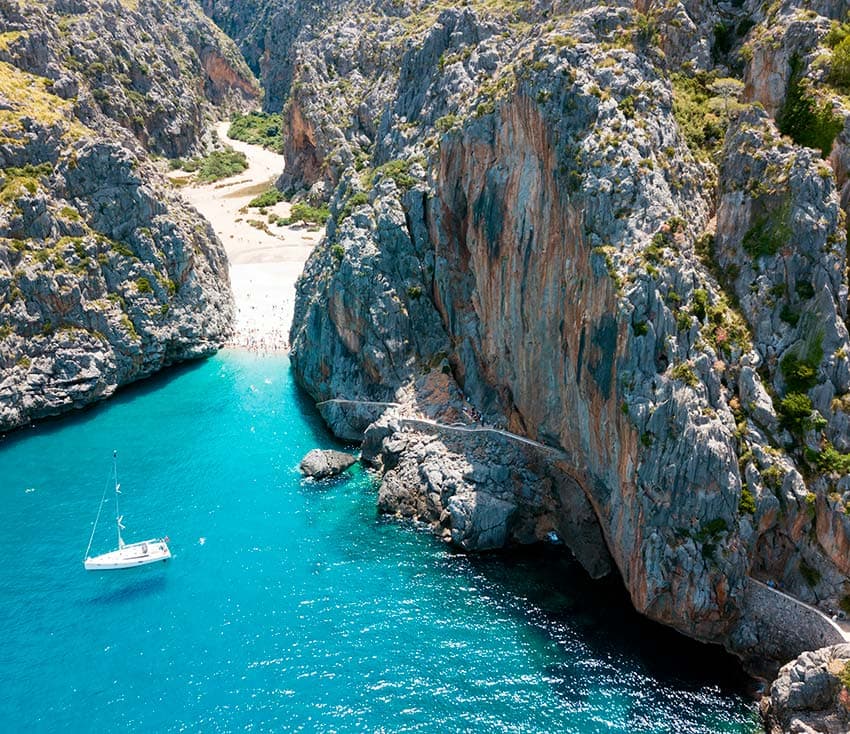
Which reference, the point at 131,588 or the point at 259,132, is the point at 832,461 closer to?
the point at 131,588

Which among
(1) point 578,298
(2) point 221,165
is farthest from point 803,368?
(2) point 221,165

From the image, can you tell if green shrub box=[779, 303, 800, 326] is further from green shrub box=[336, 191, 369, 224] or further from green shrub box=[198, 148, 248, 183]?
green shrub box=[198, 148, 248, 183]

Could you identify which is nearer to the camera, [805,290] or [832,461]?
[832,461]

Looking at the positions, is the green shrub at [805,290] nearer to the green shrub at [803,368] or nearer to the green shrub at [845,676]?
the green shrub at [803,368]

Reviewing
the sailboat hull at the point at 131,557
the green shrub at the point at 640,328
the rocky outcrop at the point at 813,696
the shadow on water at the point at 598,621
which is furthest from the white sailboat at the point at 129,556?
the rocky outcrop at the point at 813,696

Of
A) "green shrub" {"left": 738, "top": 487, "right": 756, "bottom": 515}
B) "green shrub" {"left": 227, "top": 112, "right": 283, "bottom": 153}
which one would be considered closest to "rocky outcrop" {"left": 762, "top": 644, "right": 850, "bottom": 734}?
"green shrub" {"left": 738, "top": 487, "right": 756, "bottom": 515}
